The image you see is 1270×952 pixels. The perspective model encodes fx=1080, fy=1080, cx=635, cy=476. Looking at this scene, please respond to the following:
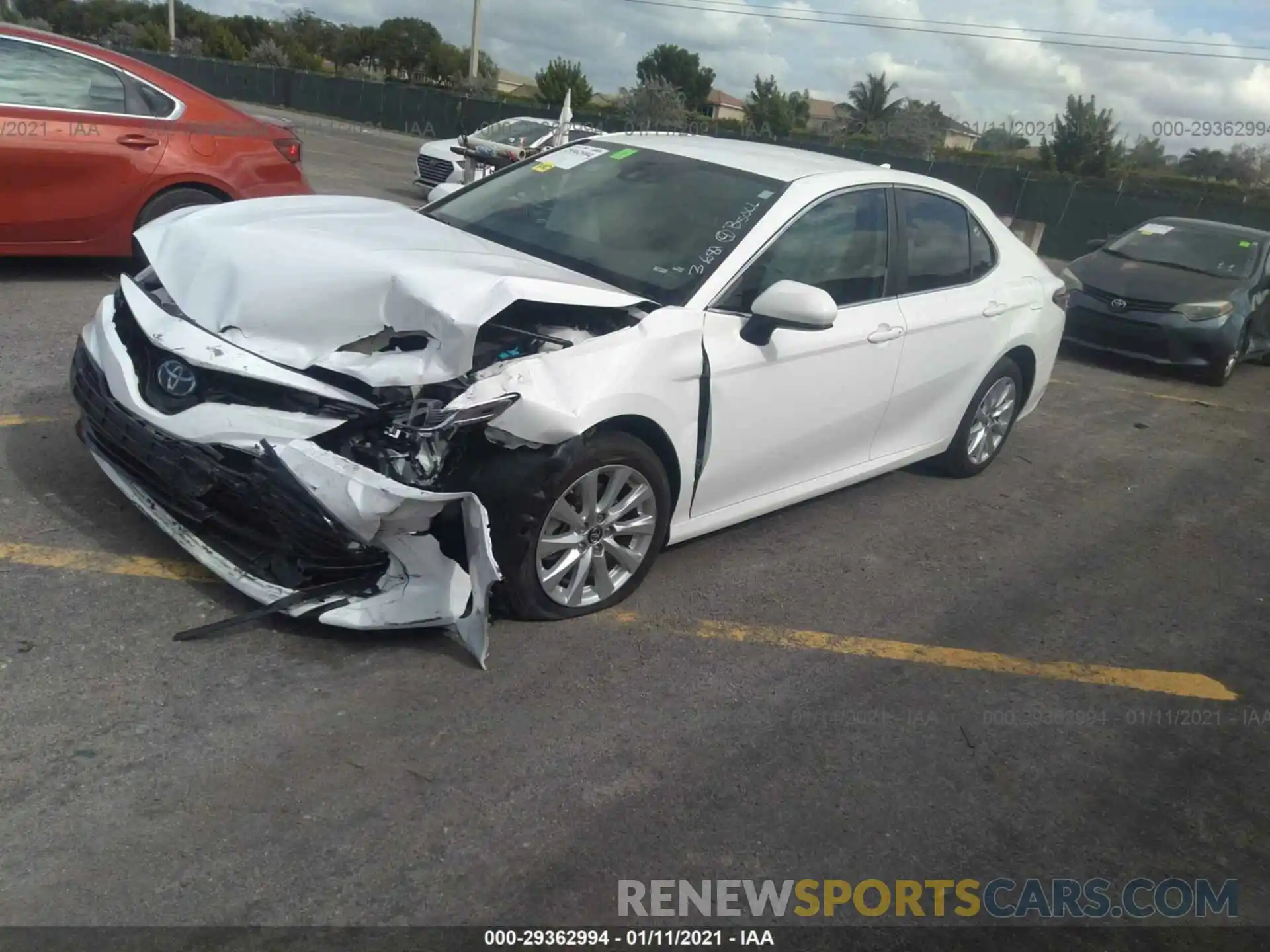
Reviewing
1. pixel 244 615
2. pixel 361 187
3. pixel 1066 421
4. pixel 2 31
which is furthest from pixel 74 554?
pixel 361 187

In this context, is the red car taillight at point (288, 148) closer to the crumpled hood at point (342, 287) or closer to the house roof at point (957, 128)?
the crumpled hood at point (342, 287)

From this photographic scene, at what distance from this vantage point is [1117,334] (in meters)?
10.1

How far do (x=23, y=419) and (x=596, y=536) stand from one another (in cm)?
292

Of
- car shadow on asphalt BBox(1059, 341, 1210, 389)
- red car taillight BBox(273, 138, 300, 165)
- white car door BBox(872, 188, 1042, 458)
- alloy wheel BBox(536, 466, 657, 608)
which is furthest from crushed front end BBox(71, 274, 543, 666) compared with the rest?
car shadow on asphalt BBox(1059, 341, 1210, 389)

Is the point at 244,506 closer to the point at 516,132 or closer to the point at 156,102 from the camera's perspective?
the point at 156,102

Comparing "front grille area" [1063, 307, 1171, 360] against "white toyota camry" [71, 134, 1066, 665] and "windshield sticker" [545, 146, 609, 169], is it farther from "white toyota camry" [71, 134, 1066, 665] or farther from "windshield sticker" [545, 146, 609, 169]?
"windshield sticker" [545, 146, 609, 169]

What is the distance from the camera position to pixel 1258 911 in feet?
10.0

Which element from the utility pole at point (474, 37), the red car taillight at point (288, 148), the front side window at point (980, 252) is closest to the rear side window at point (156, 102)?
the red car taillight at point (288, 148)

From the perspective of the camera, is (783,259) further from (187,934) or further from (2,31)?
(2,31)

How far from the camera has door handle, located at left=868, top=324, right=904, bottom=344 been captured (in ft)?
15.6

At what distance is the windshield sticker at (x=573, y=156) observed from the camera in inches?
199

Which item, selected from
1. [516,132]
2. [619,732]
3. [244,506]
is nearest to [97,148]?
[244,506]

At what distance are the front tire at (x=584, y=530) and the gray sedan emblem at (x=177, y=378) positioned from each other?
1.11 m

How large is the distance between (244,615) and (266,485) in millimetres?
481
